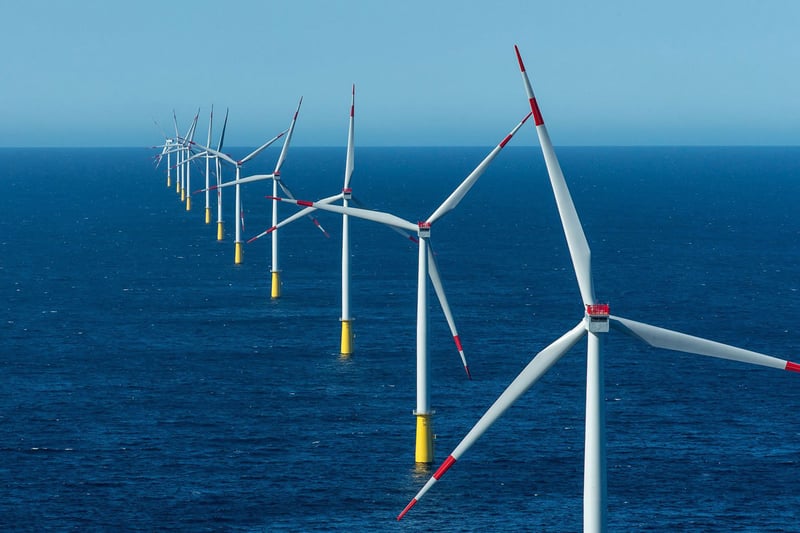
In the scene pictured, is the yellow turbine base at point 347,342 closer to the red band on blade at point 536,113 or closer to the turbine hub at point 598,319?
the turbine hub at point 598,319

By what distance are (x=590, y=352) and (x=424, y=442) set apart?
36902mm

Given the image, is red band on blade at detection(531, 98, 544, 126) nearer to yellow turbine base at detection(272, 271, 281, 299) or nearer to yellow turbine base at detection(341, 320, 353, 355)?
yellow turbine base at detection(341, 320, 353, 355)

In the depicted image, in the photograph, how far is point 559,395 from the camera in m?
104

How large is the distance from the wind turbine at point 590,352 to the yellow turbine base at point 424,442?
32.1 metres

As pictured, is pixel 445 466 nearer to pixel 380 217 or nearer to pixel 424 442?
pixel 380 217

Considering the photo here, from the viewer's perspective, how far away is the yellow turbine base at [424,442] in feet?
256

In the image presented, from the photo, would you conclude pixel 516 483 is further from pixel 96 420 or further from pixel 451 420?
pixel 96 420

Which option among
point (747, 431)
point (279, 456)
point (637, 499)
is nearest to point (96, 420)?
point (279, 456)

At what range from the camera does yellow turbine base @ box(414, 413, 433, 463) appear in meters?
78.1

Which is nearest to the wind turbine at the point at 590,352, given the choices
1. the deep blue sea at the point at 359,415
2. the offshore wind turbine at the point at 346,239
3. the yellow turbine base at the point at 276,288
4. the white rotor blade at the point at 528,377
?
the white rotor blade at the point at 528,377

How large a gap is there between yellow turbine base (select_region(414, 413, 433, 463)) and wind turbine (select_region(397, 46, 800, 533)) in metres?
32.1

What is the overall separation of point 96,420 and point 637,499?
4253 centimetres

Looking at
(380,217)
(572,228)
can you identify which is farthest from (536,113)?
(380,217)

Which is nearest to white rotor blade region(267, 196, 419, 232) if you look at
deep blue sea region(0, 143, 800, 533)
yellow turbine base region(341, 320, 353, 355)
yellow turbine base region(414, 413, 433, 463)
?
yellow turbine base region(414, 413, 433, 463)
